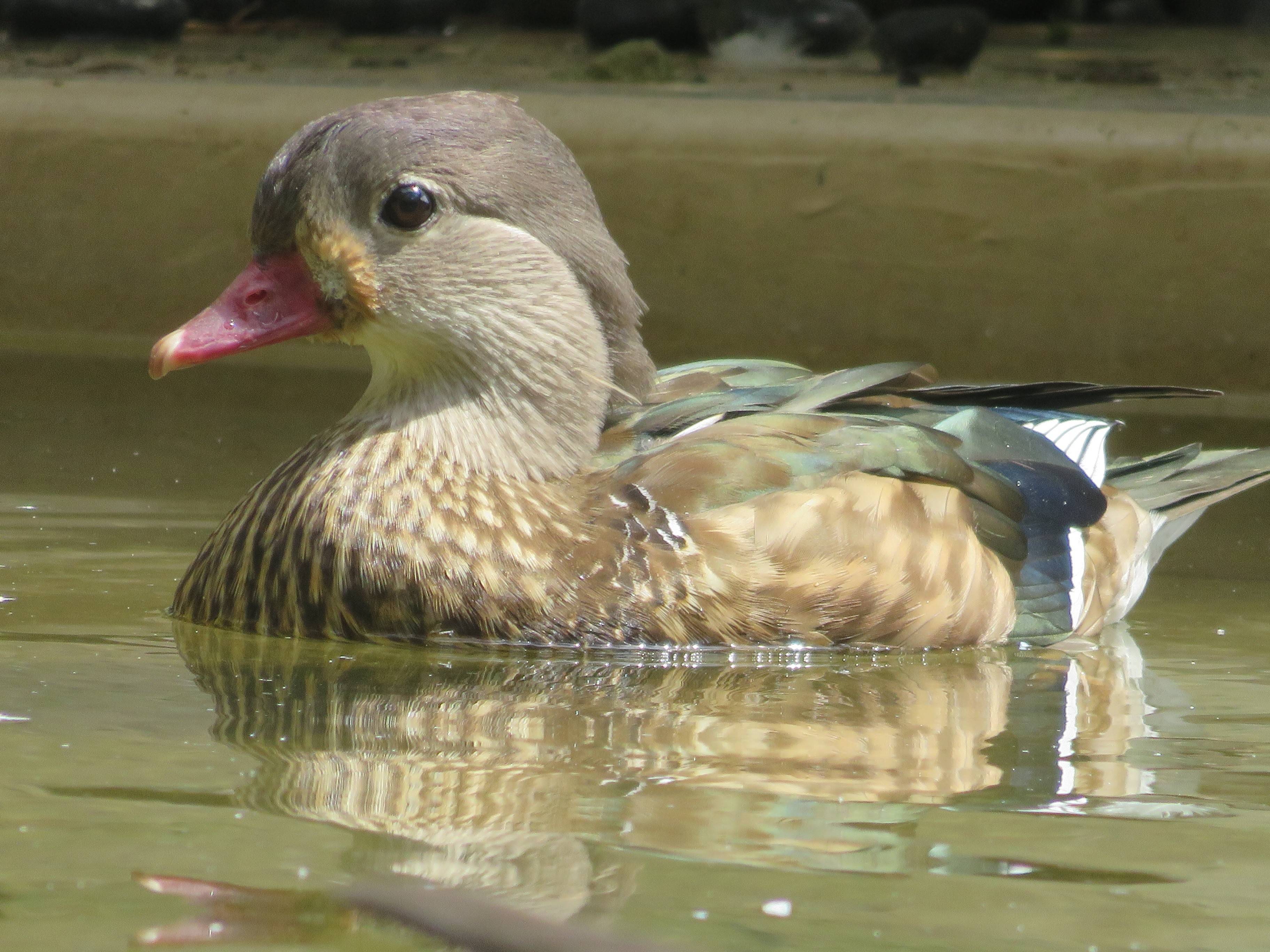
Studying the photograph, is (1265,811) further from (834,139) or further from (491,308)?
(834,139)

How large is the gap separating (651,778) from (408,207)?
56.0 inches

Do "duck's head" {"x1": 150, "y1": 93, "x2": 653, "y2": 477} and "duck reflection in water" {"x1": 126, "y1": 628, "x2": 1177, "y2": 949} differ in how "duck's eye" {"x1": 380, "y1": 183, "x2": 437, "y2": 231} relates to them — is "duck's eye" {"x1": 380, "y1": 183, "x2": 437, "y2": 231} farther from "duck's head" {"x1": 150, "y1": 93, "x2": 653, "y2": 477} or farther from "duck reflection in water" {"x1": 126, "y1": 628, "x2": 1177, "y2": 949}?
"duck reflection in water" {"x1": 126, "y1": 628, "x2": 1177, "y2": 949}

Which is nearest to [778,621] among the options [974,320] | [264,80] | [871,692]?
[871,692]

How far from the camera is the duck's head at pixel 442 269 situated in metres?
3.67

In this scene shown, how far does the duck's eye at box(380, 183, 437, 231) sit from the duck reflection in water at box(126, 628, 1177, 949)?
0.81m

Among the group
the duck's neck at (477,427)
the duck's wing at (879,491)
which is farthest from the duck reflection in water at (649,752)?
the duck's neck at (477,427)

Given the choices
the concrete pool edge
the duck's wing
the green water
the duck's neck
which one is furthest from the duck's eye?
the concrete pool edge

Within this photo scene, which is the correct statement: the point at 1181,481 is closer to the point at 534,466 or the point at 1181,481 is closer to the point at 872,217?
the point at 534,466

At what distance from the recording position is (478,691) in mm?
3354

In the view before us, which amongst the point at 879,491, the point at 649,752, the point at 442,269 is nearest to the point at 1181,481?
the point at 879,491

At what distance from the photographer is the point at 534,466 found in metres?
3.84

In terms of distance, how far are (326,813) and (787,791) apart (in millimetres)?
638

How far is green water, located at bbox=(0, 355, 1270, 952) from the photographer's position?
7.21 ft

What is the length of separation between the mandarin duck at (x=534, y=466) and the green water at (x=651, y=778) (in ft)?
0.31
